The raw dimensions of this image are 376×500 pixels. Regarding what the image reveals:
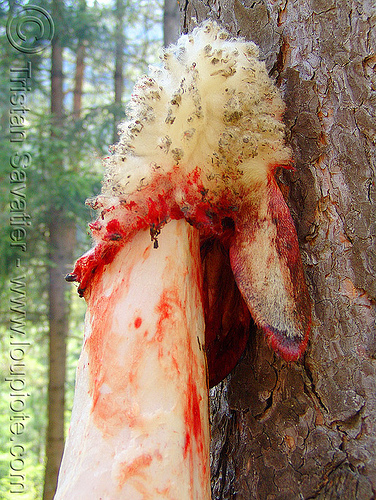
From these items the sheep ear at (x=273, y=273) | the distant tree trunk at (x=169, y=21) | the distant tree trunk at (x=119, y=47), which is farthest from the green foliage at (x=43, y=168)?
the sheep ear at (x=273, y=273)

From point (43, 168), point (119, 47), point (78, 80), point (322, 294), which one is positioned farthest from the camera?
point (78, 80)

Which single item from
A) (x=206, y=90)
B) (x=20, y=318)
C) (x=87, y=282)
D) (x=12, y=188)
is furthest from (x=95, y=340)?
(x=20, y=318)

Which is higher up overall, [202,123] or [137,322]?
[202,123]

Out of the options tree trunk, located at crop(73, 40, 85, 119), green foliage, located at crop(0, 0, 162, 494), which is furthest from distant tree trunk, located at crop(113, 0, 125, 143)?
tree trunk, located at crop(73, 40, 85, 119)

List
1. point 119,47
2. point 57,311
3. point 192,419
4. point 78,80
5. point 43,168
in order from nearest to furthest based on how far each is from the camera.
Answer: point 192,419
point 43,168
point 57,311
point 119,47
point 78,80

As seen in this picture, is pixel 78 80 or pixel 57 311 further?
pixel 78 80

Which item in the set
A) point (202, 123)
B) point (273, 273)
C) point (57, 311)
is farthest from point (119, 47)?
point (273, 273)

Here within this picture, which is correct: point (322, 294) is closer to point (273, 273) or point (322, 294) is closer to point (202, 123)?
point (273, 273)
